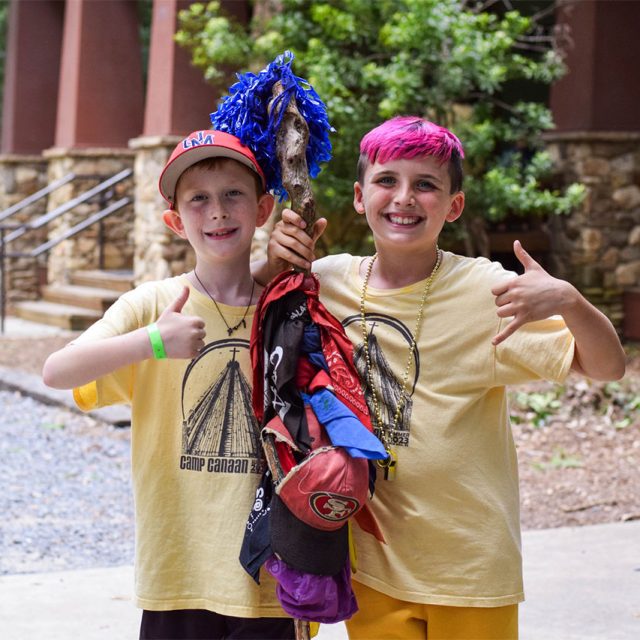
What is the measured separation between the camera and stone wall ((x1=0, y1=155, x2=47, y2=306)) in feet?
50.2

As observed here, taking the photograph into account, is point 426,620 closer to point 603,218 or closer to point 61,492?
point 61,492

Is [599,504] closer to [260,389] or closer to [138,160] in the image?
[260,389]

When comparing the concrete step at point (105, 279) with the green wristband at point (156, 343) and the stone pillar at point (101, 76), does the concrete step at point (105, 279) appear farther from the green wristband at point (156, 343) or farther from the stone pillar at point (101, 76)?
the green wristband at point (156, 343)

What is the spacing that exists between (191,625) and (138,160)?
373 inches

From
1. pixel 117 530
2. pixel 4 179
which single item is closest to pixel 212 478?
pixel 117 530

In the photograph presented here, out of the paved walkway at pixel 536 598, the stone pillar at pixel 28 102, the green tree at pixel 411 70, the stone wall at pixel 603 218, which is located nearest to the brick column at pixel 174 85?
the green tree at pixel 411 70

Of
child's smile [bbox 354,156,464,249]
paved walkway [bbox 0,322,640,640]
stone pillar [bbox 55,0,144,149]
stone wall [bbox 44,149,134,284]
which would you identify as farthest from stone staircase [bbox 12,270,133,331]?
child's smile [bbox 354,156,464,249]

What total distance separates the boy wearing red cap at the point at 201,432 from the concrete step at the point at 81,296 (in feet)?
30.9

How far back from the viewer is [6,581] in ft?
13.9

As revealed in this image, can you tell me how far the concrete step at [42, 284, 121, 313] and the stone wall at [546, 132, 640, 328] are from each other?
4893 mm

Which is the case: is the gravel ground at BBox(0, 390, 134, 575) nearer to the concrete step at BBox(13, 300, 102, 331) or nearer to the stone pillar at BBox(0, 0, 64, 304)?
the concrete step at BBox(13, 300, 102, 331)

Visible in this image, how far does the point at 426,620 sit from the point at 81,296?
10654 mm

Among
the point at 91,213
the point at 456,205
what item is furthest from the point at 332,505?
the point at 91,213

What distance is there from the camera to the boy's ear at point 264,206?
2506 millimetres
